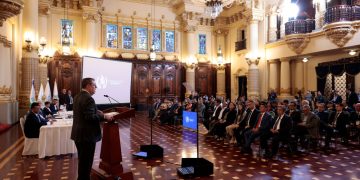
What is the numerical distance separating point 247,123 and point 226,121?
107 centimetres

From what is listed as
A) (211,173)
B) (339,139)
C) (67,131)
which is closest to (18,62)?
(67,131)

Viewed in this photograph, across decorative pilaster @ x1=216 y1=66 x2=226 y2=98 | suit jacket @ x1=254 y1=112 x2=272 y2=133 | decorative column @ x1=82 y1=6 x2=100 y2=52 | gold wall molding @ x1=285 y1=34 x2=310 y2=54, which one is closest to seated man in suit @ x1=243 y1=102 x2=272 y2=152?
suit jacket @ x1=254 y1=112 x2=272 y2=133

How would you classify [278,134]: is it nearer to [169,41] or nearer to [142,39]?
[142,39]

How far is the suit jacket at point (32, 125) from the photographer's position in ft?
22.5

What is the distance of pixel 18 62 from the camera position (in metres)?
13.2

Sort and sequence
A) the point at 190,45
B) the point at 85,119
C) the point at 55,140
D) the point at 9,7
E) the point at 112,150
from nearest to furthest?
the point at 85,119, the point at 112,150, the point at 9,7, the point at 55,140, the point at 190,45

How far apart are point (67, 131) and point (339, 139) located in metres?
8.51

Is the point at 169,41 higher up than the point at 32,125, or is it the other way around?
the point at 169,41

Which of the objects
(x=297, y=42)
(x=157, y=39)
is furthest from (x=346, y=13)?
(x=157, y=39)

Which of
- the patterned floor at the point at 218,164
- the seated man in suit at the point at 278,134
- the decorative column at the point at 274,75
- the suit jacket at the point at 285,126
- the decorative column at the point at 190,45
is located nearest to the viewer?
the patterned floor at the point at 218,164

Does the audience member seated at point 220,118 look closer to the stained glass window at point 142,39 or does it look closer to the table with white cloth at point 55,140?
the table with white cloth at point 55,140

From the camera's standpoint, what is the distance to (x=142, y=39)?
64.2 ft

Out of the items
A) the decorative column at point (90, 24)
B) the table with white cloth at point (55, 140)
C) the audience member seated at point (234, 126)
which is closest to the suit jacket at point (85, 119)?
the table with white cloth at point (55, 140)

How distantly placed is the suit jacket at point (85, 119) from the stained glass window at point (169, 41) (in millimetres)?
16479
